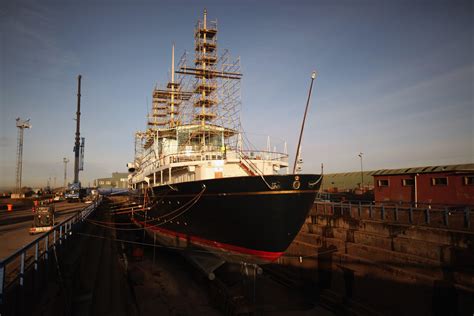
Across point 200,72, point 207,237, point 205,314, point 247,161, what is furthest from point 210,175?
point 200,72

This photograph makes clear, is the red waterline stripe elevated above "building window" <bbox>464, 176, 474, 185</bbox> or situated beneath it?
situated beneath

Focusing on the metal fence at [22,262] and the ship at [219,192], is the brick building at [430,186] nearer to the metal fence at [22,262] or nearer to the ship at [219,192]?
the ship at [219,192]

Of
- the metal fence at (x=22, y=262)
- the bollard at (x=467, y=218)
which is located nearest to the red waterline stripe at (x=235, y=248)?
the metal fence at (x=22, y=262)

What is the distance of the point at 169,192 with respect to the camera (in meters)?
15.6

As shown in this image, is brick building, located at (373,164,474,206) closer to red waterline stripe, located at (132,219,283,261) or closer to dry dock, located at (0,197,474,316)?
dry dock, located at (0,197,474,316)

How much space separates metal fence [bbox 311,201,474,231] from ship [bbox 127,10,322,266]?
6.28 metres

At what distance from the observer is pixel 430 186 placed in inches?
891

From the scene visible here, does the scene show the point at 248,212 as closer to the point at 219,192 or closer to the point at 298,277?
the point at 219,192

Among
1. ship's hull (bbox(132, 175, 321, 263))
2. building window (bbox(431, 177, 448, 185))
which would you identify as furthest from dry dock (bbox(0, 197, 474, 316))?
building window (bbox(431, 177, 448, 185))

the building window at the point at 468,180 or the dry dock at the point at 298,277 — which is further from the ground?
the building window at the point at 468,180

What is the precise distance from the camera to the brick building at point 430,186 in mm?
20438

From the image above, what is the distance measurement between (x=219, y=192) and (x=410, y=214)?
10143 mm

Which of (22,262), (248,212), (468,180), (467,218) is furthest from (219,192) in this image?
(468,180)

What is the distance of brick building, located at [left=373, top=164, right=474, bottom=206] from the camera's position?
20.4 meters
